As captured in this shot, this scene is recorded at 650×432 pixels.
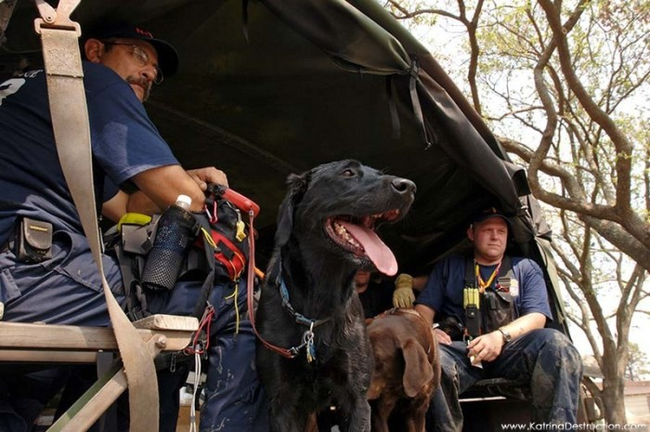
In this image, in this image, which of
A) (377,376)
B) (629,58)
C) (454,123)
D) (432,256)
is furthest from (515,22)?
(377,376)

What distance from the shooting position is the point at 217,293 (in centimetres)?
280

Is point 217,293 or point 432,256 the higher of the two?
point 432,256

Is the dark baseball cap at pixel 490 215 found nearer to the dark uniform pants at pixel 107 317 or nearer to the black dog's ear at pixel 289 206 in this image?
the black dog's ear at pixel 289 206

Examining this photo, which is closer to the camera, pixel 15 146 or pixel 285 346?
pixel 15 146

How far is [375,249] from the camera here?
3.18 metres

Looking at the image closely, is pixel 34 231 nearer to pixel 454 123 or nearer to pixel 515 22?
pixel 454 123

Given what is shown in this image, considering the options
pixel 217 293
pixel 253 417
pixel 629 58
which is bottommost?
pixel 253 417

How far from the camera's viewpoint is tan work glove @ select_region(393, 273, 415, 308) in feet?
17.2

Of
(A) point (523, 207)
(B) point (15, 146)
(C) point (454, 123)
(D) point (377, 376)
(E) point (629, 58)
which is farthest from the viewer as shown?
(E) point (629, 58)

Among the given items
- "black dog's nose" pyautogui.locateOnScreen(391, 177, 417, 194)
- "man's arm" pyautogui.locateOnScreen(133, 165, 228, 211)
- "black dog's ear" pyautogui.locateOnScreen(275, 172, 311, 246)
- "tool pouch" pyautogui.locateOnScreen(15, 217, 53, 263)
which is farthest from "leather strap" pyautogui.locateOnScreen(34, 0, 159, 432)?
"black dog's nose" pyautogui.locateOnScreen(391, 177, 417, 194)

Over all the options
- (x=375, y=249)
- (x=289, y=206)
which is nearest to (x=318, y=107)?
(x=289, y=206)

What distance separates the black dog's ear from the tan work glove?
210 centimetres

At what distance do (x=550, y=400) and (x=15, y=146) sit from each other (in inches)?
141

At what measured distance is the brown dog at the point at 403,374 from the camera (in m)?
3.64
